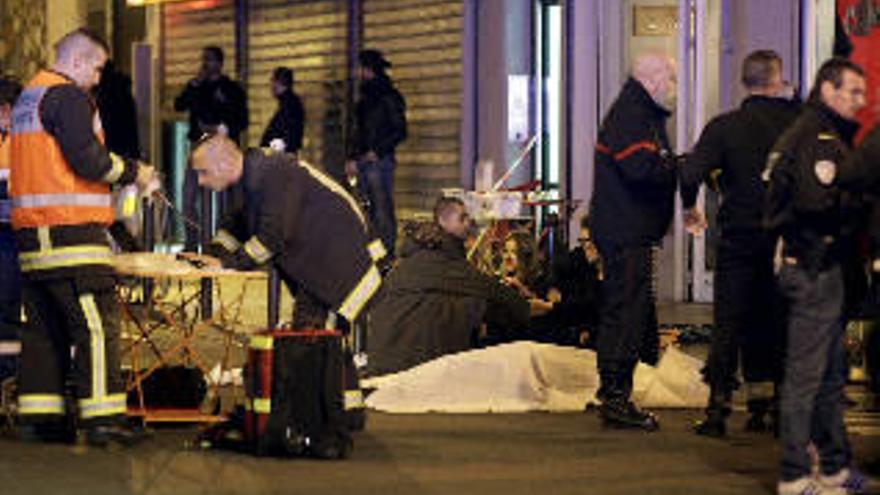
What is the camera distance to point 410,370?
1355cm

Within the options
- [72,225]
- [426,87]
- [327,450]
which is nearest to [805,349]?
[327,450]

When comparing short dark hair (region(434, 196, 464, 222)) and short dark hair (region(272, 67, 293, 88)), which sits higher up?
short dark hair (region(272, 67, 293, 88))

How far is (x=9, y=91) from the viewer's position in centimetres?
1324

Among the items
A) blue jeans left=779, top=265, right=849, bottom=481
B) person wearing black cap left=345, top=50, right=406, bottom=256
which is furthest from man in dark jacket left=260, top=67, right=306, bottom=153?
blue jeans left=779, top=265, right=849, bottom=481

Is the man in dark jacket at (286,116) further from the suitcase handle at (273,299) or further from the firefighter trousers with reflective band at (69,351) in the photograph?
the firefighter trousers with reflective band at (69,351)

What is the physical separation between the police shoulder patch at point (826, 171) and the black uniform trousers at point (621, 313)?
106 inches

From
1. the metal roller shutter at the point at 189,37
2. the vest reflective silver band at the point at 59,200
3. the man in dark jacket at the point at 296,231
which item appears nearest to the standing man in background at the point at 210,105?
the metal roller shutter at the point at 189,37

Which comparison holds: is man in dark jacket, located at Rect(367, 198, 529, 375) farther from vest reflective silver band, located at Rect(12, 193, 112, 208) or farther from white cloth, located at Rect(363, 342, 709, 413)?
vest reflective silver band, located at Rect(12, 193, 112, 208)

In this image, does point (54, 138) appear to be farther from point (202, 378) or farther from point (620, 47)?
point (620, 47)

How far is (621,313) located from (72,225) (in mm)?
2892

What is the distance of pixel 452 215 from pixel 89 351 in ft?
11.6

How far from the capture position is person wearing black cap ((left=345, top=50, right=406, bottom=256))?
2145 centimetres

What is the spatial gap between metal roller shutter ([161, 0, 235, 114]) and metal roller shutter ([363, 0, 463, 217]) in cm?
362

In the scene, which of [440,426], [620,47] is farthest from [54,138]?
[620,47]
